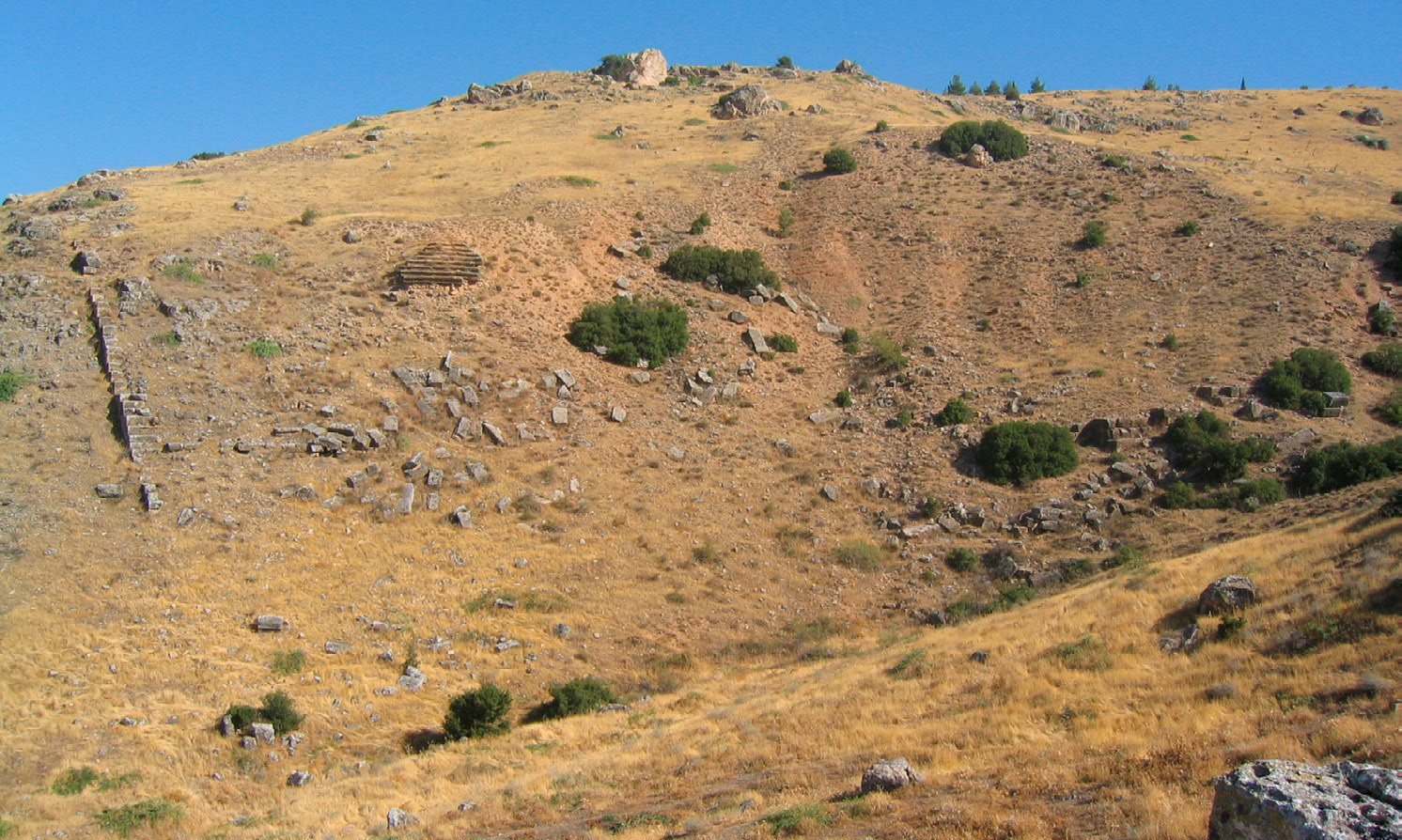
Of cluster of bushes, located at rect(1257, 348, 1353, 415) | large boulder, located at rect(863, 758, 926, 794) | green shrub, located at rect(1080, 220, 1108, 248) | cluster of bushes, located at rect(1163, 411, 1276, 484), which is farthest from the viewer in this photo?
green shrub, located at rect(1080, 220, 1108, 248)

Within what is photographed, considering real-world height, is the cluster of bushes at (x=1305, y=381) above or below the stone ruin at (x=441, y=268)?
below

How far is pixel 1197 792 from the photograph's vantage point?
932 centimetres

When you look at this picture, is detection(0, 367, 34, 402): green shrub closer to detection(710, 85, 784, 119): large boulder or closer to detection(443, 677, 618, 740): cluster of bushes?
detection(443, 677, 618, 740): cluster of bushes

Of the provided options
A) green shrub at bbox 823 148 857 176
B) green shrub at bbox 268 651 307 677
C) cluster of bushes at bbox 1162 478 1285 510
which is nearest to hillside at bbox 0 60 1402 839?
green shrub at bbox 268 651 307 677

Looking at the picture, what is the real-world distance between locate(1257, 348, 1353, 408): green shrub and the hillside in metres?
1.00

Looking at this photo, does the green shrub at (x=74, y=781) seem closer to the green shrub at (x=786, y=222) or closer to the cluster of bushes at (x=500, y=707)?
the cluster of bushes at (x=500, y=707)

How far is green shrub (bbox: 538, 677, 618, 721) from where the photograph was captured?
20875mm

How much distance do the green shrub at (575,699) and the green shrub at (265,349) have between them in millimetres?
17492

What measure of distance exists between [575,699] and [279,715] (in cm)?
700

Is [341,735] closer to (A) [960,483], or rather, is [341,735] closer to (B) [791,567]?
(B) [791,567]

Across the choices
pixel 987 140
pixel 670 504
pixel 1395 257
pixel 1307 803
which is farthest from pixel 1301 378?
pixel 1307 803

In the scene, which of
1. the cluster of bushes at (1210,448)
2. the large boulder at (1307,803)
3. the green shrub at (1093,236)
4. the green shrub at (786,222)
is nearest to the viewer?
the large boulder at (1307,803)

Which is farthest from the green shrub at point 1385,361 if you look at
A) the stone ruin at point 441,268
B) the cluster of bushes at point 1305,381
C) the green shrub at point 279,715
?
the green shrub at point 279,715

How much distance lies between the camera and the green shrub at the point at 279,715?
1928cm
